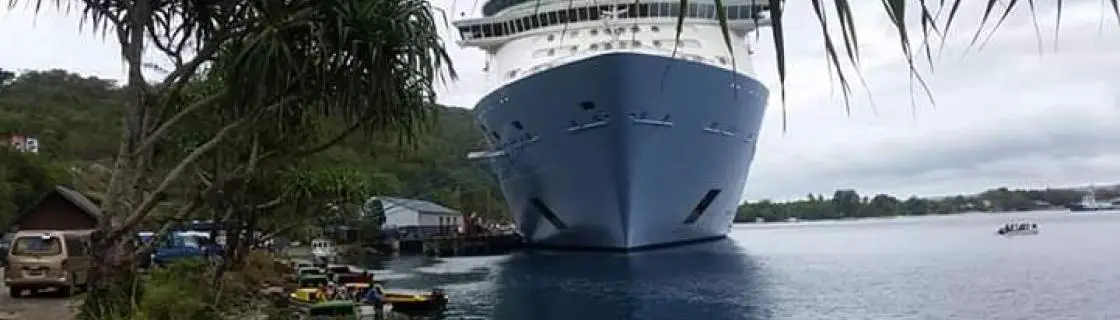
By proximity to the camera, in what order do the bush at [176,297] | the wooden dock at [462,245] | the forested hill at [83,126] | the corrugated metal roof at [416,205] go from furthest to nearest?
the corrugated metal roof at [416,205] < the wooden dock at [462,245] < the forested hill at [83,126] < the bush at [176,297]

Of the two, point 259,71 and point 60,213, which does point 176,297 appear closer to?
point 259,71

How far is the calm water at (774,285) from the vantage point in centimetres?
2088

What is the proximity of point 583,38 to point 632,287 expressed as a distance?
972 centimetres

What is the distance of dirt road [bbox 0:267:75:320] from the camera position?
11.2 meters

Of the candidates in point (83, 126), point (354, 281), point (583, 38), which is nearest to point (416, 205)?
point (83, 126)

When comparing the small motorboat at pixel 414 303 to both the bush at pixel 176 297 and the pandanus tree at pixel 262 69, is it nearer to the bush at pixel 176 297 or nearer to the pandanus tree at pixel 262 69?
the bush at pixel 176 297

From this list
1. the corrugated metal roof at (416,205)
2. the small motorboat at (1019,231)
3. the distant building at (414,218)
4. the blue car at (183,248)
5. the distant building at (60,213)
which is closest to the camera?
the blue car at (183,248)

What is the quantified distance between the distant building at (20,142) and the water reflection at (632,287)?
55.6 feet

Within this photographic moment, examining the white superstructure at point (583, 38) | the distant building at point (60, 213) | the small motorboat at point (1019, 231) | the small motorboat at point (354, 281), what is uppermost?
the white superstructure at point (583, 38)

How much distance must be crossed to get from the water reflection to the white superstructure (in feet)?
19.6

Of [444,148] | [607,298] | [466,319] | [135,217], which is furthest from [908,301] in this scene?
[444,148]

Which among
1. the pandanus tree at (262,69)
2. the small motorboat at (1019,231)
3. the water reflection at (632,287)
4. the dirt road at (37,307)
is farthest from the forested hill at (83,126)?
the small motorboat at (1019,231)

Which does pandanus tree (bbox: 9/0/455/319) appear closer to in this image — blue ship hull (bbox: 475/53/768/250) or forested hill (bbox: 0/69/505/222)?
forested hill (bbox: 0/69/505/222)

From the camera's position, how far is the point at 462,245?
181 ft
